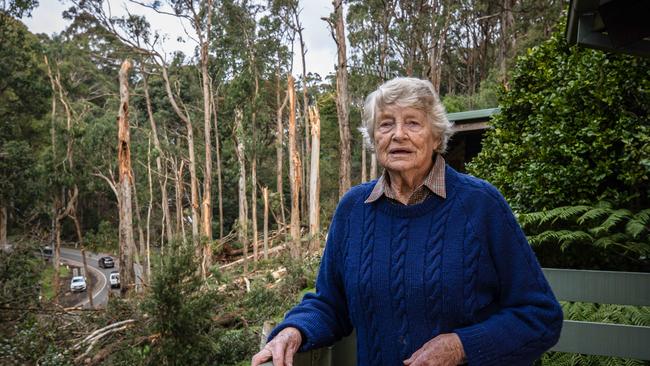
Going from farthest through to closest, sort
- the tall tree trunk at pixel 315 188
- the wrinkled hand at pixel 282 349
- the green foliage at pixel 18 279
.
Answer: the tall tree trunk at pixel 315 188 < the green foliage at pixel 18 279 < the wrinkled hand at pixel 282 349

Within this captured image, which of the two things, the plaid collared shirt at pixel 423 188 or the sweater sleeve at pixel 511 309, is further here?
the plaid collared shirt at pixel 423 188

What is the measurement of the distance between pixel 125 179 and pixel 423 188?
15.1m

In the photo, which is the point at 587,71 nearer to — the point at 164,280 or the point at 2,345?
the point at 164,280

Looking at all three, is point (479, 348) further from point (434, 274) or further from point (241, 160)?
point (241, 160)

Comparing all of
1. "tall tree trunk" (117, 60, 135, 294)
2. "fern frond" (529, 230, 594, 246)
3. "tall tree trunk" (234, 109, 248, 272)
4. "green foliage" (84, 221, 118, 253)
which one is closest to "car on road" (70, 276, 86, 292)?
"green foliage" (84, 221, 118, 253)

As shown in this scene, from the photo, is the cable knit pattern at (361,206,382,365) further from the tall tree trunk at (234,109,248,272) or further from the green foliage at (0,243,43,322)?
the tall tree trunk at (234,109,248,272)

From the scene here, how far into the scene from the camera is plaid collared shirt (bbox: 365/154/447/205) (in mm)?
1552

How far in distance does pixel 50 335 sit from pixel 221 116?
1848cm

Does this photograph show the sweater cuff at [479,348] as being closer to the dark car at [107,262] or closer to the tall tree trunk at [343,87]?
the tall tree trunk at [343,87]

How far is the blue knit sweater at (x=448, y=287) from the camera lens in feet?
4.60

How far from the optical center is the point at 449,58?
89.8 feet

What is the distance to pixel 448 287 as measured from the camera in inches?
56.2

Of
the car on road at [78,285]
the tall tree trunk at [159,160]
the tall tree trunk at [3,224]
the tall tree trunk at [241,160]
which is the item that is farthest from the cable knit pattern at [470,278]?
the car on road at [78,285]

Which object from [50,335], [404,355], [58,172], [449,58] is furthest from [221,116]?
[404,355]
